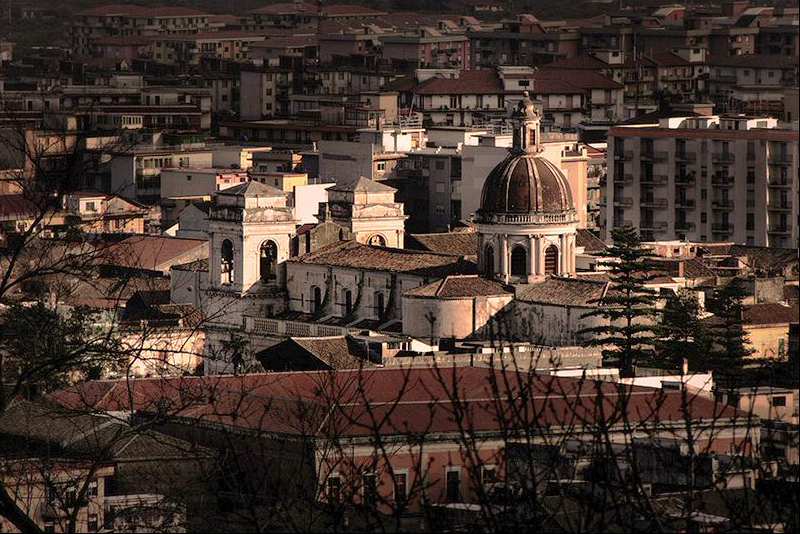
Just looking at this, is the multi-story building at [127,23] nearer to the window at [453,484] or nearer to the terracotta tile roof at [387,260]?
the terracotta tile roof at [387,260]

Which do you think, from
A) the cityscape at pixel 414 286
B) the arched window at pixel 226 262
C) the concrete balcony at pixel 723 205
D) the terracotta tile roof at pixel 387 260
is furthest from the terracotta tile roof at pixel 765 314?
the concrete balcony at pixel 723 205

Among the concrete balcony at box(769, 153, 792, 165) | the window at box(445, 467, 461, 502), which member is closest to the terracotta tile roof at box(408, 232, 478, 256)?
the concrete balcony at box(769, 153, 792, 165)

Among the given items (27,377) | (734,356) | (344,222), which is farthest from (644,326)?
(27,377)

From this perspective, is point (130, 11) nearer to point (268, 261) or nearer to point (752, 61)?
point (752, 61)

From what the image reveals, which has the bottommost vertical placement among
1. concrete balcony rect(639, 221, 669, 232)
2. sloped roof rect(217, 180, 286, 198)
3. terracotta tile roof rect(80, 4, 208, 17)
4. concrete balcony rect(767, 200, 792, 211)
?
concrete balcony rect(639, 221, 669, 232)

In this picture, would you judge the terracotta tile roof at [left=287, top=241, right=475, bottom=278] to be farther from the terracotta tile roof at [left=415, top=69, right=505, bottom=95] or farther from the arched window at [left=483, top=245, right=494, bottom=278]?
the terracotta tile roof at [left=415, top=69, right=505, bottom=95]

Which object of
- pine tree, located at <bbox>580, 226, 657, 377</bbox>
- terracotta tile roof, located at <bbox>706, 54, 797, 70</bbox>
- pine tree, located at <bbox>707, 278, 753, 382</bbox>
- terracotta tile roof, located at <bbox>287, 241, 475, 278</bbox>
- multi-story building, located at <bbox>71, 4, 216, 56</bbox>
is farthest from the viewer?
multi-story building, located at <bbox>71, 4, 216, 56</bbox>

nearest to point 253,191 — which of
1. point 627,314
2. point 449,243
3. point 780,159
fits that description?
point 449,243
